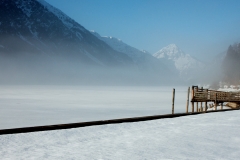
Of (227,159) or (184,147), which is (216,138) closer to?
(184,147)

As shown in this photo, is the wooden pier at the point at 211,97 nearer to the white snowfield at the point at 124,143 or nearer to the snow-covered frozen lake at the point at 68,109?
the snow-covered frozen lake at the point at 68,109

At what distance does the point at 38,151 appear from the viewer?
285 inches

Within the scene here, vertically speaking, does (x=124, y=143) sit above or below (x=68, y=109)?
above

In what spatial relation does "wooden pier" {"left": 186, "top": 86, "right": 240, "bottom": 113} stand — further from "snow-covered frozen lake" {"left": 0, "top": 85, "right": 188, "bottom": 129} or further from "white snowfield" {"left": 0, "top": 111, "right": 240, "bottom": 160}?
"white snowfield" {"left": 0, "top": 111, "right": 240, "bottom": 160}

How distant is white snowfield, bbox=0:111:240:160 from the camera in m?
7.11

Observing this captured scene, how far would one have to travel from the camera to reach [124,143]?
8.46 meters

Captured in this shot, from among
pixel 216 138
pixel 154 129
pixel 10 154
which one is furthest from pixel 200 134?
pixel 10 154

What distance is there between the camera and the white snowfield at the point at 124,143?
23.3 feet

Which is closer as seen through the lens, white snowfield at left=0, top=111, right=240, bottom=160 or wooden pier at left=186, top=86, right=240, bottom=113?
white snowfield at left=0, top=111, right=240, bottom=160

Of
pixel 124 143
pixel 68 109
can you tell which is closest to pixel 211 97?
pixel 68 109

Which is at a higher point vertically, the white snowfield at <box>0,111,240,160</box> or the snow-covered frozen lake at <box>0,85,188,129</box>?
the white snowfield at <box>0,111,240,160</box>

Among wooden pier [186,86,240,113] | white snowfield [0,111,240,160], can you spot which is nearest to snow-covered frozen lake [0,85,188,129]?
wooden pier [186,86,240,113]

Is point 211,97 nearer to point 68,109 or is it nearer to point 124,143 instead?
point 68,109

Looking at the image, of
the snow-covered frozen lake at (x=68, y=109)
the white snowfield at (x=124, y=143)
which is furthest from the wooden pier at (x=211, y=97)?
the white snowfield at (x=124, y=143)
